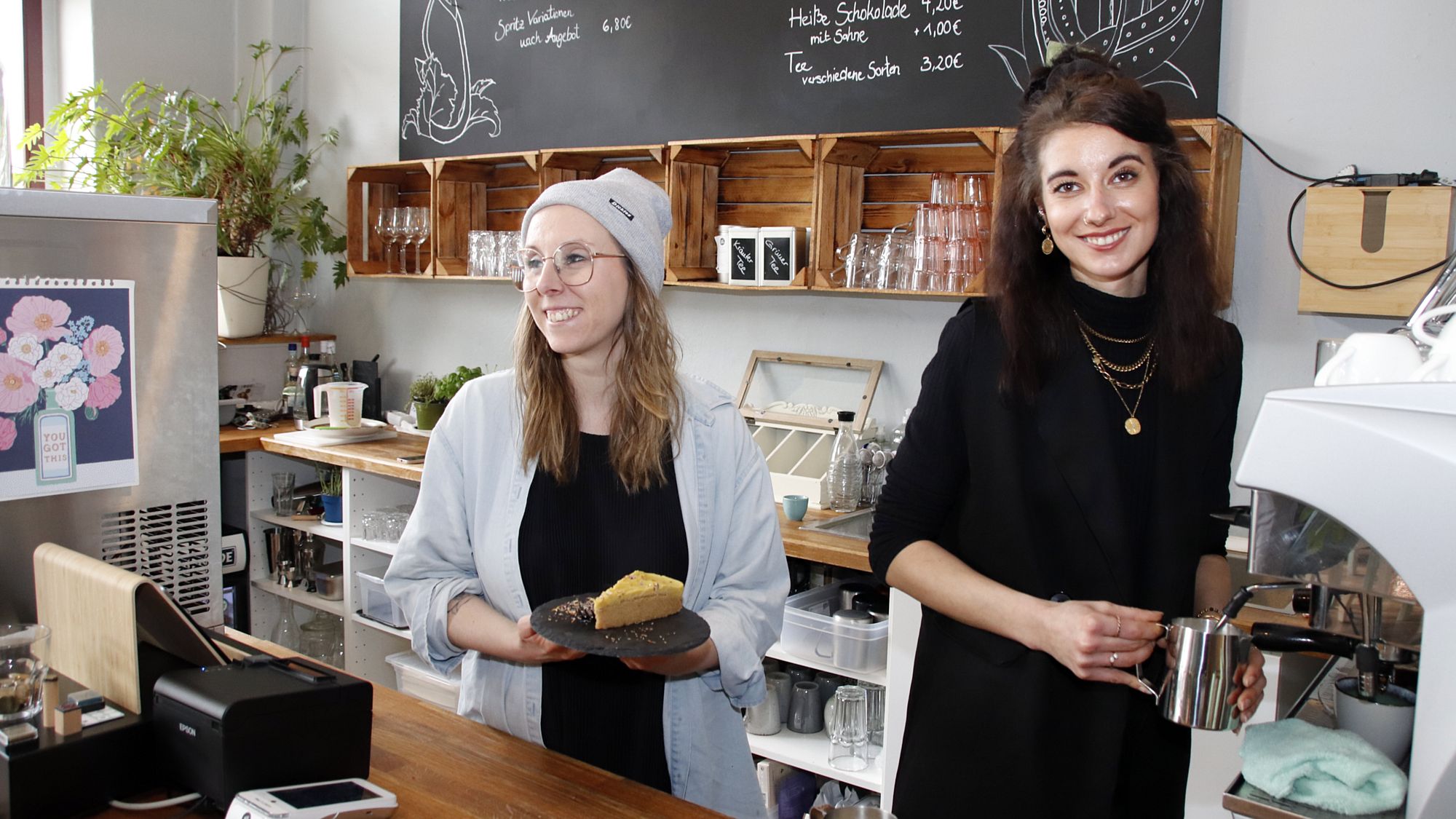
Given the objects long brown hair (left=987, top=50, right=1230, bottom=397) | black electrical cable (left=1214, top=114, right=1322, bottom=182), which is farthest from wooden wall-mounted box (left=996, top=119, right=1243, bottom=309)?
long brown hair (left=987, top=50, right=1230, bottom=397)

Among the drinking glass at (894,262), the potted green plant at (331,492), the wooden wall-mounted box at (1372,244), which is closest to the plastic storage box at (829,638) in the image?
the drinking glass at (894,262)

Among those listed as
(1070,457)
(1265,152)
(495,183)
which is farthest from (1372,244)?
(495,183)

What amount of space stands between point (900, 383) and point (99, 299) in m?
2.16

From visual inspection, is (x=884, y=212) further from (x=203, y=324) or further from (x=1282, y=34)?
(x=203, y=324)

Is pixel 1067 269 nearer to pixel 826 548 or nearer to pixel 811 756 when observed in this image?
pixel 826 548

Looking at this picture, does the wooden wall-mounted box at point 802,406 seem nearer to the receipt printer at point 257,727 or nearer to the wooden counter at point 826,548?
the wooden counter at point 826,548

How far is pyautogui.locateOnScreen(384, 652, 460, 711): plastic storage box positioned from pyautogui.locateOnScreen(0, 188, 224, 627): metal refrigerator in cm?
190

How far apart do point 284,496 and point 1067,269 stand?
3.45 m

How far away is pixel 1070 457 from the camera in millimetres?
1478

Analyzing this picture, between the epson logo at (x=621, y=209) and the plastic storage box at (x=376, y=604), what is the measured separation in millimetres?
2533

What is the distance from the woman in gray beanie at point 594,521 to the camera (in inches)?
63.6

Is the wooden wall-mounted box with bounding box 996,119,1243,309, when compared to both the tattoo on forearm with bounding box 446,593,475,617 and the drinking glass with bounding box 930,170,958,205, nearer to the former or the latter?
the drinking glass with bounding box 930,170,958,205

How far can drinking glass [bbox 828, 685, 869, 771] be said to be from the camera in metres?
2.69

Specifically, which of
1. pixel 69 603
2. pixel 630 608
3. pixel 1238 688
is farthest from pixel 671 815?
pixel 69 603
